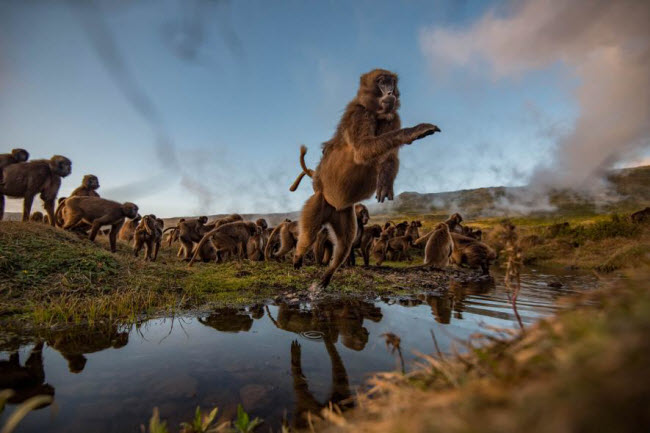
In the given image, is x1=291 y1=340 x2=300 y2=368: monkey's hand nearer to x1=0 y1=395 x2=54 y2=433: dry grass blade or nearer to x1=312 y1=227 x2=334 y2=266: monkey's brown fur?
x1=0 y1=395 x2=54 y2=433: dry grass blade

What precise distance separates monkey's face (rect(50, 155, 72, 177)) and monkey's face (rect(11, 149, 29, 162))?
0.90m

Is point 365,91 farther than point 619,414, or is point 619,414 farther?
point 365,91

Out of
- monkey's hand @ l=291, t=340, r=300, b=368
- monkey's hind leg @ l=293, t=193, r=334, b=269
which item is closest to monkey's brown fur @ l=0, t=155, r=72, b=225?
monkey's hind leg @ l=293, t=193, r=334, b=269

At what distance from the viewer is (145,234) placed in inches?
501

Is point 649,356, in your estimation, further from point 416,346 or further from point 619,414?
point 416,346

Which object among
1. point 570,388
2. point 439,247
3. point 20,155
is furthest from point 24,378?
point 20,155

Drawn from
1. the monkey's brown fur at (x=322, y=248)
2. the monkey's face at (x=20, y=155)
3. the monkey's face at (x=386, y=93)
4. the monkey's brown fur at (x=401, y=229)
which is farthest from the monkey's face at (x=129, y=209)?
the monkey's brown fur at (x=401, y=229)

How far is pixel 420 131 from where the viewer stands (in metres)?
4.36

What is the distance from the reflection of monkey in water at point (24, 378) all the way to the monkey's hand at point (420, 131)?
4.62m

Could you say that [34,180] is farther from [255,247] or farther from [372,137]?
[372,137]

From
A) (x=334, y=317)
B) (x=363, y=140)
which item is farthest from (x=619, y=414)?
(x=363, y=140)

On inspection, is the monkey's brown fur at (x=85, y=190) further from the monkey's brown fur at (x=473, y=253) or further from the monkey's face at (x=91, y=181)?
the monkey's brown fur at (x=473, y=253)

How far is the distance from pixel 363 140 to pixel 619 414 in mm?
4904

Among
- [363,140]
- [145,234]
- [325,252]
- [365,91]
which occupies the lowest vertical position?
[325,252]
